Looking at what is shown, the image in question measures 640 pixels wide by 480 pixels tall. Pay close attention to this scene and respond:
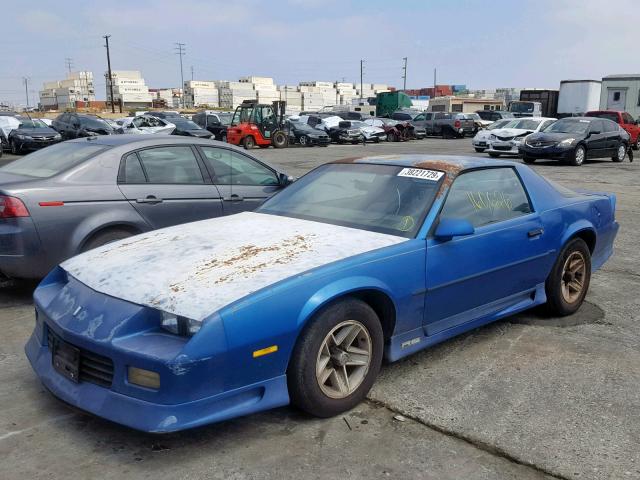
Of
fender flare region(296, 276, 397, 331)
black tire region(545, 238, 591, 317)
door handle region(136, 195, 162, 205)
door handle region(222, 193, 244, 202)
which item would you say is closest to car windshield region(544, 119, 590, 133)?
black tire region(545, 238, 591, 317)

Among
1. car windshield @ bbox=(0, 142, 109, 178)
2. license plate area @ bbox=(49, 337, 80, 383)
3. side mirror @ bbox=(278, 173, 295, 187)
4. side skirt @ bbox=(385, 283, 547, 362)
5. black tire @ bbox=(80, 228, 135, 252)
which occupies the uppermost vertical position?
car windshield @ bbox=(0, 142, 109, 178)

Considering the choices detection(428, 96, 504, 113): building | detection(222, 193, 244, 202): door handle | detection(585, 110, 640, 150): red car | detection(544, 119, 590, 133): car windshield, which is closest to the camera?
detection(222, 193, 244, 202): door handle

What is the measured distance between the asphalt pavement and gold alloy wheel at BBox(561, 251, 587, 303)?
57cm

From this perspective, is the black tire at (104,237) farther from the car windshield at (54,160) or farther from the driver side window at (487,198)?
the driver side window at (487,198)

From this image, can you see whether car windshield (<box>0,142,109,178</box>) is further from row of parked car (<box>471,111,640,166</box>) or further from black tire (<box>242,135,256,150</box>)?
black tire (<box>242,135,256,150</box>)

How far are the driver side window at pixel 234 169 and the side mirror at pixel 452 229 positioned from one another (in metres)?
3.00

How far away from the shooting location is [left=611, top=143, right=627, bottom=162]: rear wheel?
64.1 feet

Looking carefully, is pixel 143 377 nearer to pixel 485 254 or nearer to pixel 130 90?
pixel 485 254

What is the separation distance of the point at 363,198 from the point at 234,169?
2491 millimetres

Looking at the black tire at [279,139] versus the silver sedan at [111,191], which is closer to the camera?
the silver sedan at [111,191]

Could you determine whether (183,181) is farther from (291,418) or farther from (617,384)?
(617,384)

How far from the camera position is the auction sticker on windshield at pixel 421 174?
12.7ft

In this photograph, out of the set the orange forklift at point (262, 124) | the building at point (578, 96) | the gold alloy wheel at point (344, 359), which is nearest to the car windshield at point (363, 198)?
the gold alloy wheel at point (344, 359)

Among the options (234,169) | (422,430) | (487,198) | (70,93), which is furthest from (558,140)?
(70,93)
